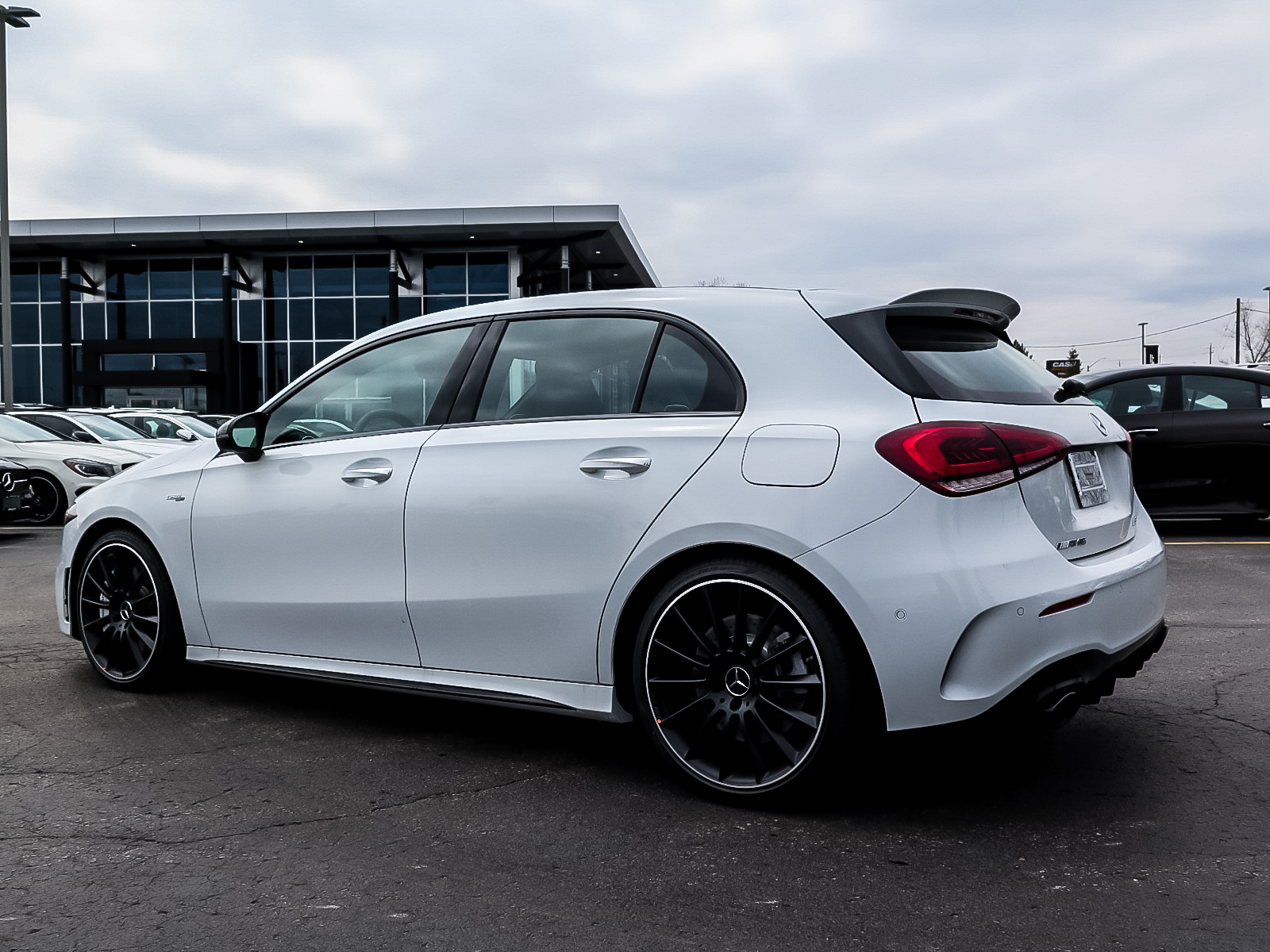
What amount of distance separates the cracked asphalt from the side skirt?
224 mm

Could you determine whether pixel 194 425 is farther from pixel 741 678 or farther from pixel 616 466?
pixel 741 678

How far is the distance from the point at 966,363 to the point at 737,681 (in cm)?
121

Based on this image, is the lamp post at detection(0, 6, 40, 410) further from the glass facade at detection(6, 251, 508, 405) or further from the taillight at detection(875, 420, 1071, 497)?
the taillight at detection(875, 420, 1071, 497)

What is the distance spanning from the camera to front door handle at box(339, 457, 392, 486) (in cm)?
407

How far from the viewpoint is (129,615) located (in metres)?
4.93

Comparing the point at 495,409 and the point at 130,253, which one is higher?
the point at 130,253

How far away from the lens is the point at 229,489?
15.0 feet

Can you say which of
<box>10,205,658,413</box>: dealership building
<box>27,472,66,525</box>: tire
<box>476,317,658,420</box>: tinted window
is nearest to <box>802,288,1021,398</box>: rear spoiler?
<box>476,317,658,420</box>: tinted window

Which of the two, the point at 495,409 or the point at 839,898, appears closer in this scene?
the point at 839,898

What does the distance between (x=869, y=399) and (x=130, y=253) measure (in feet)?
138

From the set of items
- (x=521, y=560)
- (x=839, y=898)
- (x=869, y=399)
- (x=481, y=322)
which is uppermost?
(x=481, y=322)

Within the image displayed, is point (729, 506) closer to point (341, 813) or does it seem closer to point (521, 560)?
point (521, 560)

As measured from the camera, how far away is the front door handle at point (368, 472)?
4070 mm

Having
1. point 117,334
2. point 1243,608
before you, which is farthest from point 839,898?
point 117,334
